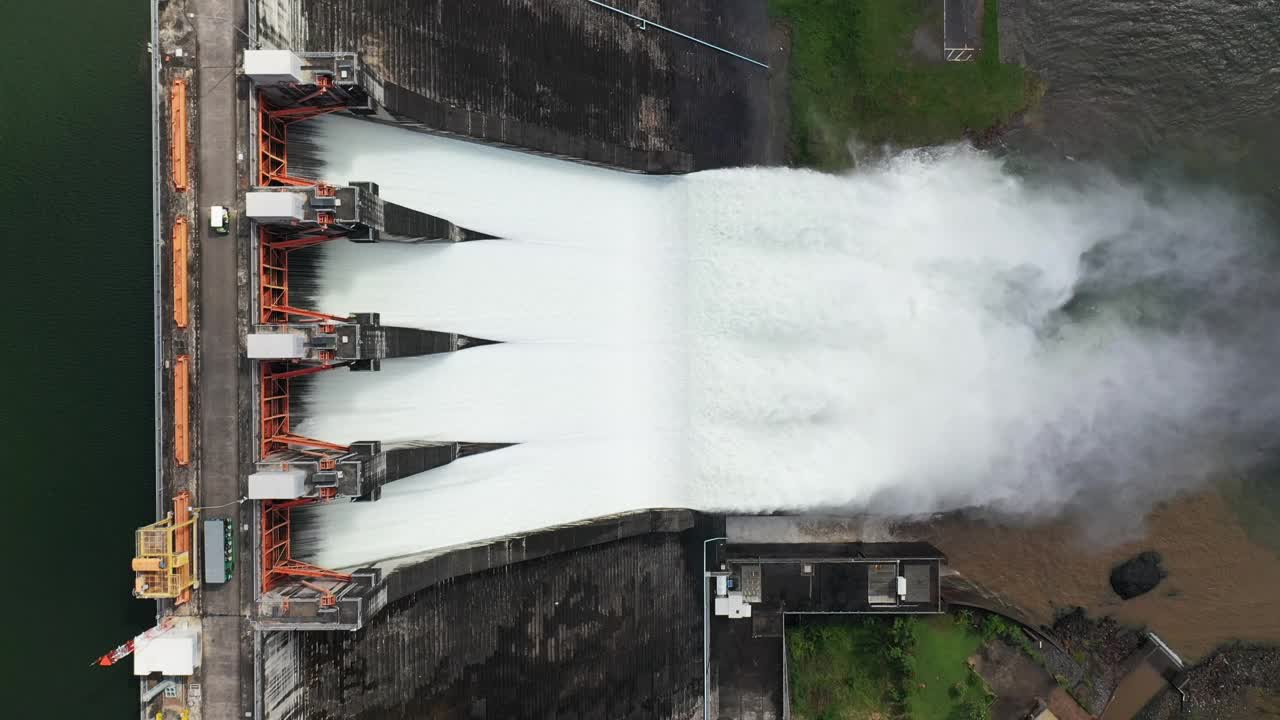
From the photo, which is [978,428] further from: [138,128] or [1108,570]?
[138,128]

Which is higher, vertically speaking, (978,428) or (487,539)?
(978,428)

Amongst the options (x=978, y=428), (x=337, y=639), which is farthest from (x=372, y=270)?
(x=978, y=428)

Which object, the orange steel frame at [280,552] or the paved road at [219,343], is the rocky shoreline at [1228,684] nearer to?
the orange steel frame at [280,552]

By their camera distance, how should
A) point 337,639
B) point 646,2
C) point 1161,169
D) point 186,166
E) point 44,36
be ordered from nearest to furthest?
1. point 186,166
2. point 337,639
3. point 44,36
4. point 646,2
5. point 1161,169

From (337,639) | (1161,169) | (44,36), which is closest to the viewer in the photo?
(337,639)

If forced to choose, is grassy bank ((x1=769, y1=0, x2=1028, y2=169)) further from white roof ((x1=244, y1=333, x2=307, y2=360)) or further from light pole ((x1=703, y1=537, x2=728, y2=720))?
white roof ((x1=244, y1=333, x2=307, y2=360))

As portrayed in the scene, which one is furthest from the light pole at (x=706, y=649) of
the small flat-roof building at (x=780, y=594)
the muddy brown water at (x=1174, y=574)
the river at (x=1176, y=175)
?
the river at (x=1176, y=175)
